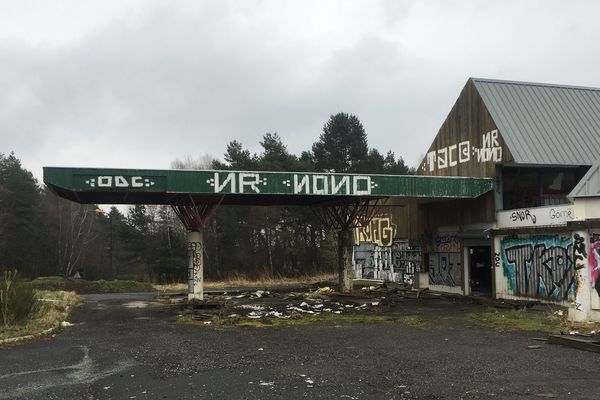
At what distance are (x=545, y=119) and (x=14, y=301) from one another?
23.2 meters

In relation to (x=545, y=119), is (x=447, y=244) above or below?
below

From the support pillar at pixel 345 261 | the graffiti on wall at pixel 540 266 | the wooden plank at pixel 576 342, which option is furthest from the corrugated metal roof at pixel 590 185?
the support pillar at pixel 345 261

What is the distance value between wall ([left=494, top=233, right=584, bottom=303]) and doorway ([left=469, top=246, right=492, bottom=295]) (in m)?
3.33

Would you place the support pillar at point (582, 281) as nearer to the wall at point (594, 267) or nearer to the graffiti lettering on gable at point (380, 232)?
the wall at point (594, 267)

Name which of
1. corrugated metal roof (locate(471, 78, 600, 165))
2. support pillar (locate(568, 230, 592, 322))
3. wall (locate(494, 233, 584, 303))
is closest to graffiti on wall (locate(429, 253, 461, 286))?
wall (locate(494, 233, 584, 303))

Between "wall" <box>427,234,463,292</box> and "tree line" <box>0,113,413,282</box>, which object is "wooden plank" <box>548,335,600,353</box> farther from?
"tree line" <box>0,113,413,282</box>

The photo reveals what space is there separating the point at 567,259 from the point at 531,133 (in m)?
7.39

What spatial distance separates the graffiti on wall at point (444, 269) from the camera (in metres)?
27.3

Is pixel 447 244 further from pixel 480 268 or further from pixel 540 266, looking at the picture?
pixel 540 266

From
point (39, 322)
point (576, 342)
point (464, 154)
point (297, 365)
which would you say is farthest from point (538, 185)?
point (39, 322)

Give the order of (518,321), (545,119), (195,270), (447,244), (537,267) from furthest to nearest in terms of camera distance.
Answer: (447,244) < (545,119) < (195,270) < (537,267) < (518,321)

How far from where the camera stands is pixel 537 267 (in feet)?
69.6

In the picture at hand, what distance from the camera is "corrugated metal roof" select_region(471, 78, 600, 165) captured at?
24.1 m

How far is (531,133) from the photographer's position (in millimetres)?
24812
